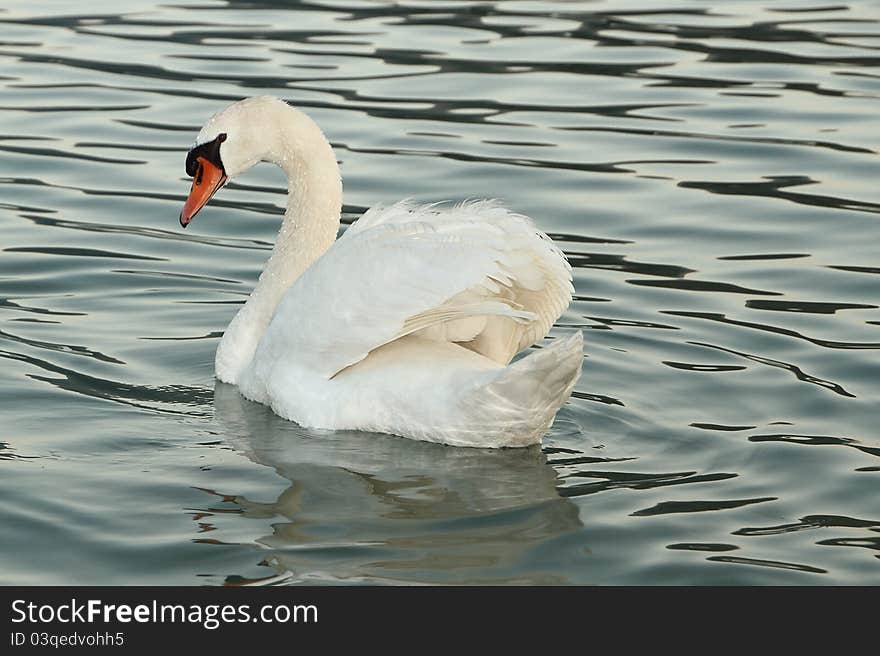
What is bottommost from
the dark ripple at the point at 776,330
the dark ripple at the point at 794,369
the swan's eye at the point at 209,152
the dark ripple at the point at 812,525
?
the dark ripple at the point at 812,525

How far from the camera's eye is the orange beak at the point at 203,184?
8.55 m

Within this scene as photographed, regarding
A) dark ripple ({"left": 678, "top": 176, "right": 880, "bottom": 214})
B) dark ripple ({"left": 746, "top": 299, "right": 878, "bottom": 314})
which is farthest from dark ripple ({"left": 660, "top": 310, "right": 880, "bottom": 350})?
dark ripple ({"left": 678, "top": 176, "right": 880, "bottom": 214})

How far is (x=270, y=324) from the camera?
8.12 meters

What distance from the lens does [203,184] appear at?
8.61 m

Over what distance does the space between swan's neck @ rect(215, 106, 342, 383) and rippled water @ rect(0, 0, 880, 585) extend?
25cm

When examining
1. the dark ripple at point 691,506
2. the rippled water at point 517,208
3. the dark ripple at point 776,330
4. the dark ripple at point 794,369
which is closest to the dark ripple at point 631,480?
the rippled water at point 517,208

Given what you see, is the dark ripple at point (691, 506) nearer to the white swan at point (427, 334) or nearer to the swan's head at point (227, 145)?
the white swan at point (427, 334)

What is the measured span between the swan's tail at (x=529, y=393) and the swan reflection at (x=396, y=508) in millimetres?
142

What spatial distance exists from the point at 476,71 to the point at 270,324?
759 centimetres

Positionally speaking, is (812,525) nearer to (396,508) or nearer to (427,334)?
(396,508)

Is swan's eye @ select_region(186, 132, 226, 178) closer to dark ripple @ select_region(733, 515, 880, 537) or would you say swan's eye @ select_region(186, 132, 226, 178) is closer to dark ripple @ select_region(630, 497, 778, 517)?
dark ripple @ select_region(630, 497, 778, 517)

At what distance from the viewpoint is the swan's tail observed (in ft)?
22.6
